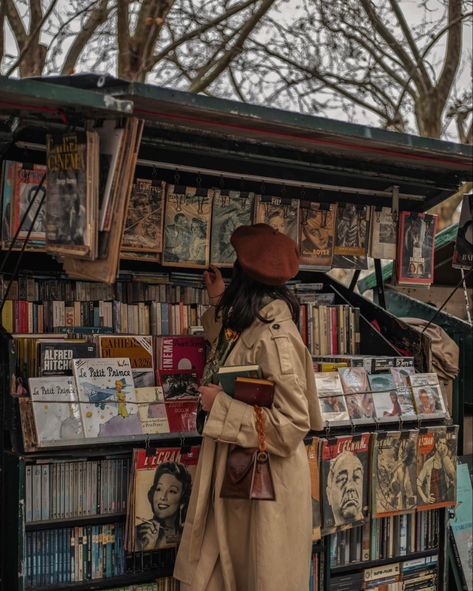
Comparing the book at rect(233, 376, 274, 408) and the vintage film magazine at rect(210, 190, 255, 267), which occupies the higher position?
the vintage film magazine at rect(210, 190, 255, 267)

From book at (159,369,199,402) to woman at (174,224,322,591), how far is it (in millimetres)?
468

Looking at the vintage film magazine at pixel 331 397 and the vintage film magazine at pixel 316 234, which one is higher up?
the vintage film magazine at pixel 316 234

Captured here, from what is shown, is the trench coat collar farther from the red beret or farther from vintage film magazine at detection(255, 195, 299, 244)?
vintage film magazine at detection(255, 195, 299, 244)

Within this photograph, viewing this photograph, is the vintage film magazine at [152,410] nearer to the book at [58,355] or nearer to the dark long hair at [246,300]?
the book at [58,355]

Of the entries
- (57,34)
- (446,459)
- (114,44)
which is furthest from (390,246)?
(114,44)

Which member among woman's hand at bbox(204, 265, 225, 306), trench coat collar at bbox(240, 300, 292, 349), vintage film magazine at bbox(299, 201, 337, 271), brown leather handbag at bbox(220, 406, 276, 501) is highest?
vintage film magazine at bbox(299, 201, 337, 271)

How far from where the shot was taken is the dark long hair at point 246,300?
3547mm

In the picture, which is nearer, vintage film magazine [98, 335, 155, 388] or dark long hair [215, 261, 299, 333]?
dark long hair [215, 261, 299, 333]

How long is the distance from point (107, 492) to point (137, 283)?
3.79 feet

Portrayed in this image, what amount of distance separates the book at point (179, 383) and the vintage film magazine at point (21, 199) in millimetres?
941

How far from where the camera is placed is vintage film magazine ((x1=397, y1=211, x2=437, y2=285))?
4754mm

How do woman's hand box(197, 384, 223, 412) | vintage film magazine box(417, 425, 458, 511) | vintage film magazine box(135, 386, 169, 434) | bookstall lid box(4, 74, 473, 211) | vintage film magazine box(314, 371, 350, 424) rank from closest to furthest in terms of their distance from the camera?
bookstall lid box(4, 74, 473, 211) < woman's hand box(197, 384, 223, 412) < vintage film magazine box(135, 386, 169, 434) < vintage film magazine box(314, 371, 350, 424) < vintage film magazine box(417, 425, 458, 511)

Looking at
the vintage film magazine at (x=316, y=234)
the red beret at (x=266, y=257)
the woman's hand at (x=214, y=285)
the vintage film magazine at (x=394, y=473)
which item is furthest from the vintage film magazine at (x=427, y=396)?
the red beret at (x=266, y=257)

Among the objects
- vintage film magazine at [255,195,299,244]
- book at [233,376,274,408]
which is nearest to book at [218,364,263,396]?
book at [233,376,274,408]
